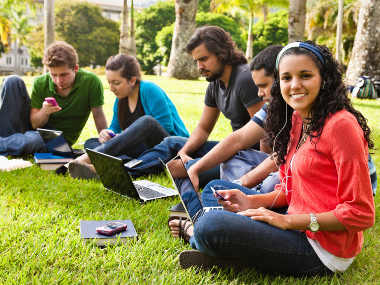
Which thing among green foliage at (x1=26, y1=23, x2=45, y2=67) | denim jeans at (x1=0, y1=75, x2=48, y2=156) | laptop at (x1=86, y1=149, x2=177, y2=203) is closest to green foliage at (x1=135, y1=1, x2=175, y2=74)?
green foliage at (x1=26, y1=23, x2=45, y2=67)

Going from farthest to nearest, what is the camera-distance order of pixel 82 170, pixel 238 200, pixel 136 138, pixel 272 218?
1. pixel 136 138
2. pixel 82 170
3. pixel 238 200
4. pixel 272 218

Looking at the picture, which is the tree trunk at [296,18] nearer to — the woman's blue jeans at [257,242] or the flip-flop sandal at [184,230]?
the flip-flop sandal at [184,230]

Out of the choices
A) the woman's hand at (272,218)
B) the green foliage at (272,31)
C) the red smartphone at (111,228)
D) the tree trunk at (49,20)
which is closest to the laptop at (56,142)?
the red smartphone at (111,228)

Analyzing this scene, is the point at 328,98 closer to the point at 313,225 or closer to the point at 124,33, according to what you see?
the point at 313,225

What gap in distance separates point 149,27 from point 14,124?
3477cm

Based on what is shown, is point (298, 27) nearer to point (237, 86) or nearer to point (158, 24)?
point (237, 86)

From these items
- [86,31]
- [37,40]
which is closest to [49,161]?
[37,40]

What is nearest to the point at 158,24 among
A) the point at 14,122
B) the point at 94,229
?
the point at 14,122

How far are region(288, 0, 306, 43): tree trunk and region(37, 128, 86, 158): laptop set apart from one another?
9.31m

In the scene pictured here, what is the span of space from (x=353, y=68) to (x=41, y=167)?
40.5 feet

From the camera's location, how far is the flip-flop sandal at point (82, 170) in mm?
3854

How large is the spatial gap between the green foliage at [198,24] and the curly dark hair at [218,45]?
28.9 metres

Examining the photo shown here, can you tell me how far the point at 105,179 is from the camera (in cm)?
352

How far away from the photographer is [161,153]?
4.07 meters
